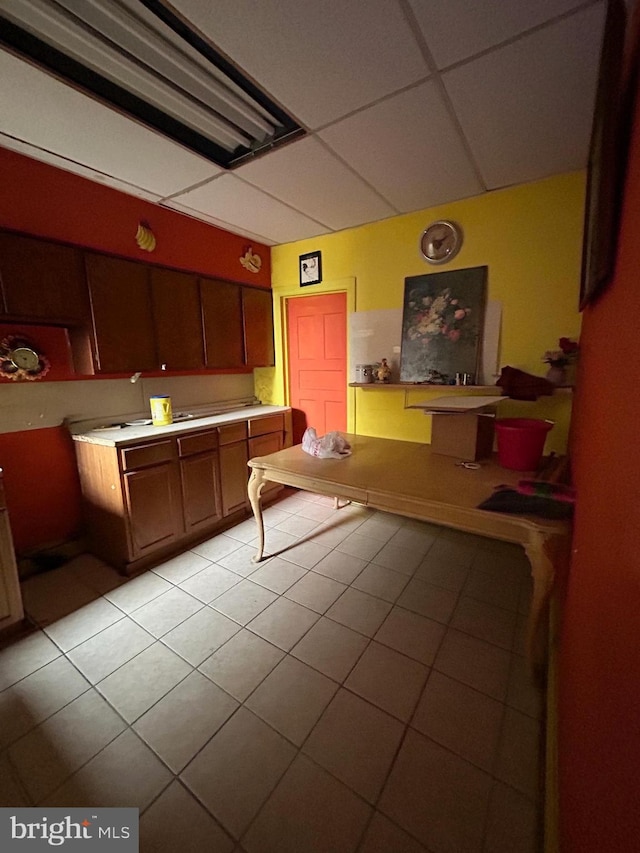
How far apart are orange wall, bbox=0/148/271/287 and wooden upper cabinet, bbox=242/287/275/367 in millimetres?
266

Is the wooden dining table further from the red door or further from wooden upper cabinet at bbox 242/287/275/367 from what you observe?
wooden upper cabinet at bbox 242/287/275/367

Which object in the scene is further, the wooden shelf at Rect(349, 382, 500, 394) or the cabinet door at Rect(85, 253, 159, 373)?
the wooden shelf at Rect(349, 382, 500, 394)

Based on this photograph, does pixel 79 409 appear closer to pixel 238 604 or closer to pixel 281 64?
pixel 238 604

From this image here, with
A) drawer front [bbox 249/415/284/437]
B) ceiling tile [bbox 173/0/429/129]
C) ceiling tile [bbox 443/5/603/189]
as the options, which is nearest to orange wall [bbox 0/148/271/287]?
drawer front [bbox 249/415/284/437]

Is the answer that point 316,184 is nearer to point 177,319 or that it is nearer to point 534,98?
point 534,98

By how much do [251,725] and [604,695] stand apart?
50.3 inches

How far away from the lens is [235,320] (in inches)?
126

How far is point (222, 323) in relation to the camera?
10.1 feet

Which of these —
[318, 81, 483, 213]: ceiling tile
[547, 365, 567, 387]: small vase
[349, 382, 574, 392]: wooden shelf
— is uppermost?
[318, 81, 483, 213]: ceiling tile

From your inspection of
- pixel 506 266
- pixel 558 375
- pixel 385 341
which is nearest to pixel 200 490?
pixel 385 341

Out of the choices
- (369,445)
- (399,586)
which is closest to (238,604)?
(399,586)

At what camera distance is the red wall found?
1.96 metres

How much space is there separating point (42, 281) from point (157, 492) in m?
1.47

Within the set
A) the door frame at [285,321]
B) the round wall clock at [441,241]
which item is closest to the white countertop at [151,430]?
the door frame at [285,321]
